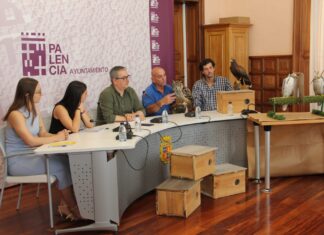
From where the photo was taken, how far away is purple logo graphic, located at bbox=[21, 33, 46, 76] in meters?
4.43

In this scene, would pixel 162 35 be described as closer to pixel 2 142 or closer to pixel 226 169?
pixel 226 169

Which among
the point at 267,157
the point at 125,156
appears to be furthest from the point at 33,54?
the point at 267,157

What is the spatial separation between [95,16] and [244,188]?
2.64 meters

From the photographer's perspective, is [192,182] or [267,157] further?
[267,157]

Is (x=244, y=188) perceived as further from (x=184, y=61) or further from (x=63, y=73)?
(x=184, y=61)

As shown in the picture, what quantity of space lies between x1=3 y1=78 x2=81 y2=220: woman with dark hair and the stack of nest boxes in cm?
78

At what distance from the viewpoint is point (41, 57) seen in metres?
4.59

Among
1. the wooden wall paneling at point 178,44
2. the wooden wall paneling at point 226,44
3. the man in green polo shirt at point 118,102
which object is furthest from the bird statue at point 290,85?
the wooden wall paneling at point 178,44

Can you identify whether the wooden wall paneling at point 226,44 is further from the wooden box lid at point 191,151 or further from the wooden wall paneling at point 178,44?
the wooden box lid at point 191,151

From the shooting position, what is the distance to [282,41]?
6812 mm

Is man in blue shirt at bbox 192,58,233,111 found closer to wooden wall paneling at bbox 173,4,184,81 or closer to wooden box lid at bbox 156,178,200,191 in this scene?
wooden box lid at bbox 156,178,200,191

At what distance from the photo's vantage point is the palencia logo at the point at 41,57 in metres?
4.44

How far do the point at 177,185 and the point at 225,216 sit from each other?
0.46 metres

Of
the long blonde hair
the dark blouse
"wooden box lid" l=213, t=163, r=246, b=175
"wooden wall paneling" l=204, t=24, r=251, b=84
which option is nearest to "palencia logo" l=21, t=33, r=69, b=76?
the dark blouse
